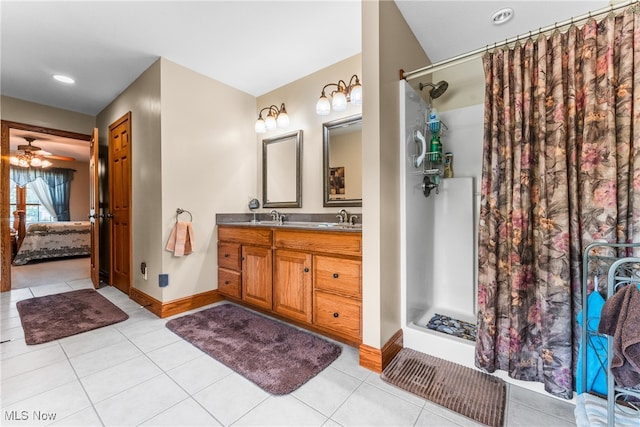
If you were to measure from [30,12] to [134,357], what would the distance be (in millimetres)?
2571

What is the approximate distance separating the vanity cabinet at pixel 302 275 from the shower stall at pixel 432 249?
408 millimetres

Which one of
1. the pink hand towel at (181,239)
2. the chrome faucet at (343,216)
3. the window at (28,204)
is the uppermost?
the window at (28,204)

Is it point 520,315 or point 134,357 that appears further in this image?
point 134,357

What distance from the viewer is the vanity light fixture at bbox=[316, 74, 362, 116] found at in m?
2.26

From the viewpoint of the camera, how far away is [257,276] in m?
2.45

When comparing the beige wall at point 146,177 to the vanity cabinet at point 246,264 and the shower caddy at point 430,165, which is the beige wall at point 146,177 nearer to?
the vanity cabinet at point 246,264

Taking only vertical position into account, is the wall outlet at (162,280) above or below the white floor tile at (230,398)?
above

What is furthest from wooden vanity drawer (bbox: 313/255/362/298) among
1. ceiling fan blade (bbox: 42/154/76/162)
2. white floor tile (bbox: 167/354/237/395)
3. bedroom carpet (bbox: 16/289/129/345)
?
ceiling fan blade (bbox: 42/154/76/162)

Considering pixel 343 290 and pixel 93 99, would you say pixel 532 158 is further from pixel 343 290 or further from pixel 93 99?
pixel 93 99

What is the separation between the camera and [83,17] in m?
1.99

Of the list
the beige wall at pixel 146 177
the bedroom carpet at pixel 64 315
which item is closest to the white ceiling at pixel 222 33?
the beige wall at pixel 146 177

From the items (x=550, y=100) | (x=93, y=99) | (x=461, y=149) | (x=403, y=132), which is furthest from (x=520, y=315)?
(x=93, y=99)

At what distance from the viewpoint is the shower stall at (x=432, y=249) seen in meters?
1.89

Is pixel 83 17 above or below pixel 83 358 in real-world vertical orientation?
above
